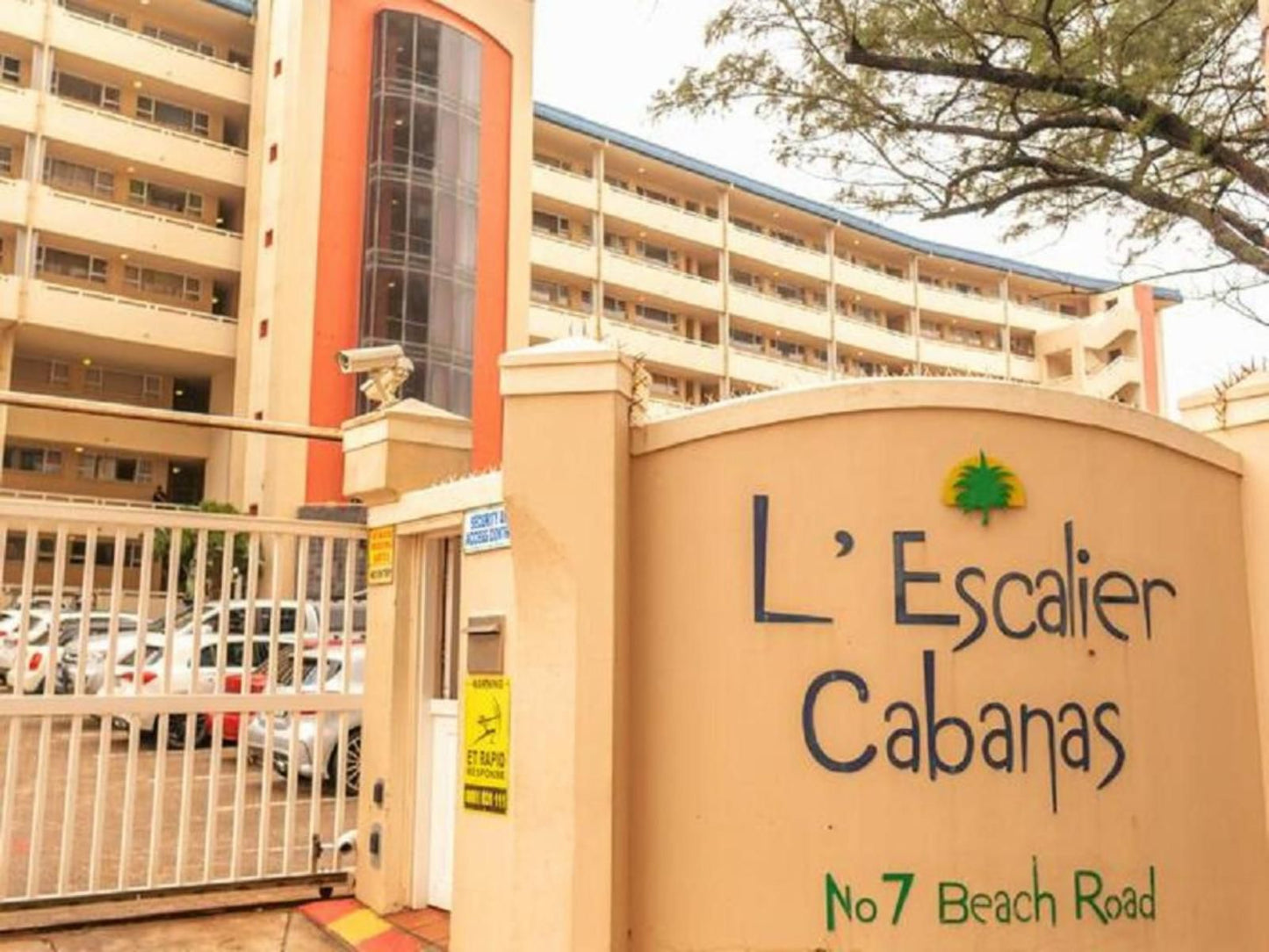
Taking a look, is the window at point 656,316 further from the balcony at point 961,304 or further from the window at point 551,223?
the balcony at point 961,304

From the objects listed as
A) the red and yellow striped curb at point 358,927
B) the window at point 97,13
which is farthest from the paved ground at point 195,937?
the window at point 97,13

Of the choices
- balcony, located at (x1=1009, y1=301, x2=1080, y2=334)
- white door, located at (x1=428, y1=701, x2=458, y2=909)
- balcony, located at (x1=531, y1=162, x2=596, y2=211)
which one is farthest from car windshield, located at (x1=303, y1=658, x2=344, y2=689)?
balcony, located at (x1=1009, y1=301, x2=1080, y2=334)

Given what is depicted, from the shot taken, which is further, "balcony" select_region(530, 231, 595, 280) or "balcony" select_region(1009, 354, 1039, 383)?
"balcony" select_region(1009, 354, 1039, 383)

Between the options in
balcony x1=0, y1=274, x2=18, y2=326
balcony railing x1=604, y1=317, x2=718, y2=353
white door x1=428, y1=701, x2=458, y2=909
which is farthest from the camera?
balcony railing x1=604, y1=317, x2=718, y2=353

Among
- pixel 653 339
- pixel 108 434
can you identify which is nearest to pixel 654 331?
pixel 653 339

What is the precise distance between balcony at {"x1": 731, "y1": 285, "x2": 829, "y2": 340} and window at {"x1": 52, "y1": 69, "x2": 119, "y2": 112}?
908 inches

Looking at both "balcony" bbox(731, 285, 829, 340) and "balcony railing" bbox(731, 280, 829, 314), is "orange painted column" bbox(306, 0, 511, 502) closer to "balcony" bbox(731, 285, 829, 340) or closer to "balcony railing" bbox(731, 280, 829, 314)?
"balcony" bbox(731, 285, 829, 340)

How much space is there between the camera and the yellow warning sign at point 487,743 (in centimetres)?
549

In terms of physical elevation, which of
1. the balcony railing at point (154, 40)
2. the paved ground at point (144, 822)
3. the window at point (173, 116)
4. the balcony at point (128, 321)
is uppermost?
the balcony railing at point (154, 40)

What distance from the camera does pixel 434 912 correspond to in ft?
22.4

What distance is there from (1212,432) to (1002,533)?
1.64m

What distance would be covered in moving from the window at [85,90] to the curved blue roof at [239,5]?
4.23 meters

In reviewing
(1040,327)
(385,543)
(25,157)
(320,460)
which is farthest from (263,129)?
(1040,327)

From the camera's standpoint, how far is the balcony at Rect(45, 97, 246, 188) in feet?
105
